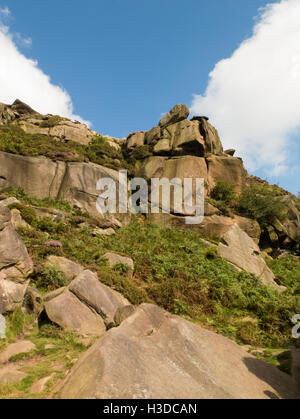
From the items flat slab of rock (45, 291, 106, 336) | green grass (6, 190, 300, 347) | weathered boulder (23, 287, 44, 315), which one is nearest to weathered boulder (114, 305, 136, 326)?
flat slab of rock (45, 291, 106, 336)

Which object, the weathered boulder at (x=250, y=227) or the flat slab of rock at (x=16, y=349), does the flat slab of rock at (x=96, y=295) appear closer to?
the flat slab of rock at (x=16, y=349)

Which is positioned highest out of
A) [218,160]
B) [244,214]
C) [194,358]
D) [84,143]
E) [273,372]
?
[84,143]

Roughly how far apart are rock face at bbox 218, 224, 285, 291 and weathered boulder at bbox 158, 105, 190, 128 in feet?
67.2

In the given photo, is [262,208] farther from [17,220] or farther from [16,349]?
[16,349]

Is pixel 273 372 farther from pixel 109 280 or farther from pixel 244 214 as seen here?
pixel 244 214

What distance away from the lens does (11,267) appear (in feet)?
26.8

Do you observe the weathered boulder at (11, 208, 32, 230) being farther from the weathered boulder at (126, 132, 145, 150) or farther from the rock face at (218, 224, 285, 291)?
the weathered boulder at (126, 132, 145, 150)

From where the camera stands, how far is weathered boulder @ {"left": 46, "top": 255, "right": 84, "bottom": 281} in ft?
35.3

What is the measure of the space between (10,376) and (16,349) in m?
1.55

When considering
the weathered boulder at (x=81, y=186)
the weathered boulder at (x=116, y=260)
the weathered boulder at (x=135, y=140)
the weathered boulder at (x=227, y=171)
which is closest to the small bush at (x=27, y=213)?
the weathered boulder at (x=116, y=260)

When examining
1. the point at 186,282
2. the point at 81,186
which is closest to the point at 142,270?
the point at 186,282
